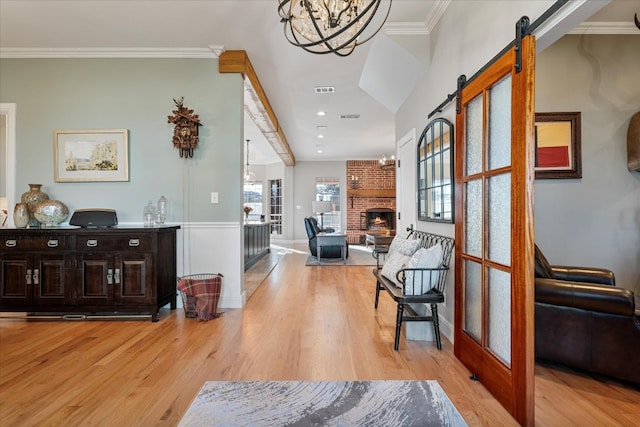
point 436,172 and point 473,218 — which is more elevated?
point 436,172

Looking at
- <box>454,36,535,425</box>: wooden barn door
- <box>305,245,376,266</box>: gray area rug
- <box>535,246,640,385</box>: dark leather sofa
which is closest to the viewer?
<box>454,36,535,425</box>: wooden barn door

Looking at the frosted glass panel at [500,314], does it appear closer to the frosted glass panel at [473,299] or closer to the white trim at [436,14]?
the frosted glass panel at [473,299]

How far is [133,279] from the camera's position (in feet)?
10.6

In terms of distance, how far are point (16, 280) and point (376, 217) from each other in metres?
9.01

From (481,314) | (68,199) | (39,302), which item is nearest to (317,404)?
(481,314)

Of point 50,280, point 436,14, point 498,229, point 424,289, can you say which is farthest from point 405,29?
point 50,280

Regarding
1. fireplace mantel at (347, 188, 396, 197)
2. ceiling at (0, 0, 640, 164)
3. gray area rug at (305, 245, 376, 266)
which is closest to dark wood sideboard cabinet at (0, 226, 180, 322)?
ceiling at (0, 0, 640, 164)

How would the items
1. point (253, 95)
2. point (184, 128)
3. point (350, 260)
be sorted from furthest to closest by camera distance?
point (350, 260), point (253, 95), point (184, 128)

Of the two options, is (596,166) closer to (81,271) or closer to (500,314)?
(500,314)

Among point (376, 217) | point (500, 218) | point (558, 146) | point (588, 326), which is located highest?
point (558, 146)

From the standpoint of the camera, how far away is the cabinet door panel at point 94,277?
3225mm

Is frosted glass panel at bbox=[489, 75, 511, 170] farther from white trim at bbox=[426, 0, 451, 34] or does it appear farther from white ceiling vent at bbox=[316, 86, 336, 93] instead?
white ceiling vent at bbox=[316, 86, 336, 93]

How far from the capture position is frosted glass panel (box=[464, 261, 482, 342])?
211 centimetres

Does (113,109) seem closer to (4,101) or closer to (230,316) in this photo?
(4,101)
